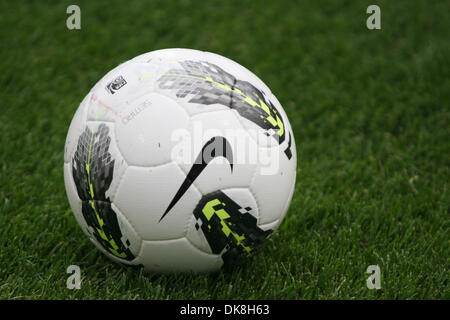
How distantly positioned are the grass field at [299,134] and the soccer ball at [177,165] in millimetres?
317

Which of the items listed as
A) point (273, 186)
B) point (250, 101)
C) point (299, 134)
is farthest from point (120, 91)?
point (299, 134)

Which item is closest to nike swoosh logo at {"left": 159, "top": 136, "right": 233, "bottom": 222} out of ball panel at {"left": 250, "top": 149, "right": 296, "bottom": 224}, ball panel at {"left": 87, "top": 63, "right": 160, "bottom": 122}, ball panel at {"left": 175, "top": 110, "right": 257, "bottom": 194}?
ball panel at {"left": 175, "top": 110, "right": 257, "bottom": 194}

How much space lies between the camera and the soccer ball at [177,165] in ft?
8.23

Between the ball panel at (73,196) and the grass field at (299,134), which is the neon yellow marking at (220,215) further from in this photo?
the ball panel at (73,196)

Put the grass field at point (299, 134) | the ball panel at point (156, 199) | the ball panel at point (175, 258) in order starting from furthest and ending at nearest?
the grass field at point (299, 134) → the ball panel at point (175, 258) → the ball panel at point (156, 199)

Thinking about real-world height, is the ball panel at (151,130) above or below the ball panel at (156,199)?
above

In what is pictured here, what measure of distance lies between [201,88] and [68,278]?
1329 mm

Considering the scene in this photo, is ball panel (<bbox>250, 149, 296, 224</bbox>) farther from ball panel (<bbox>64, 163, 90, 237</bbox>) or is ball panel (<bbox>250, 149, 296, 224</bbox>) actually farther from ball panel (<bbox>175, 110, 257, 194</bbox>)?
ball panel (<bbox>64, 163, 90, 237</bbox>)

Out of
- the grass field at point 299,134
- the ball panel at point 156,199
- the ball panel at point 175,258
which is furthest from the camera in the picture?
the grass field at point 299,134

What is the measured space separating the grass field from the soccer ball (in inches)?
12.5

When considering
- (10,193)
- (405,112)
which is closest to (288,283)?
(10,193)

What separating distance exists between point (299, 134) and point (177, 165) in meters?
2.57

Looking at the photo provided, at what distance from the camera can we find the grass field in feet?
9.75

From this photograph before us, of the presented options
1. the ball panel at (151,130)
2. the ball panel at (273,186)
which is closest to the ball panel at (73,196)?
the ball panel at (151,130)
